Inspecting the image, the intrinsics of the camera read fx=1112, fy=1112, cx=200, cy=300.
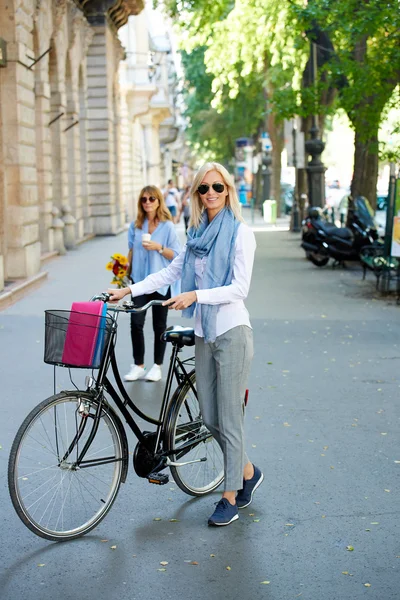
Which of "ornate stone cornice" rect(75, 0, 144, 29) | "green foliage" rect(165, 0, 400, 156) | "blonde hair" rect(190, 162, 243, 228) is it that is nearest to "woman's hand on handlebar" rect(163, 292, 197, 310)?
"blonde hair" rect(190, 162, 243, 228)

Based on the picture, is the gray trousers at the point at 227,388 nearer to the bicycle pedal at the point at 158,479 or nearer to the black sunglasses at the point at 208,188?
the bicycle pedal at the point at 158,479

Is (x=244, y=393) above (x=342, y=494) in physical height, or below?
Result: above

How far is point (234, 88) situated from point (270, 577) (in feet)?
96.1

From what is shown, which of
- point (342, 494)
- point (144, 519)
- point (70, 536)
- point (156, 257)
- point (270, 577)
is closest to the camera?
point (270, 577)

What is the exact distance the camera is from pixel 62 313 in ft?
16.6

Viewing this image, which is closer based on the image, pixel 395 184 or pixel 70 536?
pixel 70 536

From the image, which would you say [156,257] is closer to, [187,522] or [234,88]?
[187,522]

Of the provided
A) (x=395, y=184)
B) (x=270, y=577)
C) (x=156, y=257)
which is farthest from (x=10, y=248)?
(x=270, y=577)

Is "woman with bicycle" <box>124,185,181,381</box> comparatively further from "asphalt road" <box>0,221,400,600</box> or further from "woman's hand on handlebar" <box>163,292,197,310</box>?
"woman's hand on handlebar" <box>163,292,197,310</box>

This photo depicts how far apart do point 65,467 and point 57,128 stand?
21.0 metres

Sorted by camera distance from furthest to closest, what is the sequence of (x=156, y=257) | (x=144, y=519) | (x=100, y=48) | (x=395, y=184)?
(x=100, y=48), (x=395, y=184), (x=156, y=257), (x=144, y=519)

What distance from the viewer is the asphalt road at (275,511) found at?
15.5ft

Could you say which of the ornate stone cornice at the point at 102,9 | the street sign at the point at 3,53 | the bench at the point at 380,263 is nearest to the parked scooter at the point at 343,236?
the bench at the point at 380,263

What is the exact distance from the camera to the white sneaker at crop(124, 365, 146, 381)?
9.46 m
